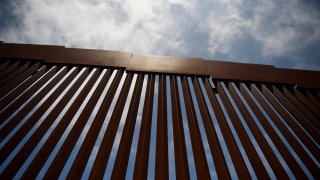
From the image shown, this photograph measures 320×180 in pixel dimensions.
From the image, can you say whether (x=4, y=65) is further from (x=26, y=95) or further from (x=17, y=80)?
(x=26, y=95)

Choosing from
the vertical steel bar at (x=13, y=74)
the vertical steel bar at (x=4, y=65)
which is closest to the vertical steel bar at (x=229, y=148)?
the vertical steel bar at (x=13, y=74)

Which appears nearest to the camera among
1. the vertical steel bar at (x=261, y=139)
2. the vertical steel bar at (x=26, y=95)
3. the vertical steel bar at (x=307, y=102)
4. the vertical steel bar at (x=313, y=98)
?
the vertical steel bar at (x=261, y=139)

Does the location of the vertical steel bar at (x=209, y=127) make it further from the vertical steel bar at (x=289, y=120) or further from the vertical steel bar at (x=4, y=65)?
the vertical steel bar at (x=4, y=65)

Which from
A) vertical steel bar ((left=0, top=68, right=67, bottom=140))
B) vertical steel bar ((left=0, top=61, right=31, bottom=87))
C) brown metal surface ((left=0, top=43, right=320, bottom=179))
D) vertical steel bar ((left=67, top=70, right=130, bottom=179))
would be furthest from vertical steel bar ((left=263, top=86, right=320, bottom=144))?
vertical steel bar ((left=0, top=61, right=31, bottom=87))

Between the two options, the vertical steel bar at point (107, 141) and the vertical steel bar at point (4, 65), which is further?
the vertical steel bar at point (4, 65)

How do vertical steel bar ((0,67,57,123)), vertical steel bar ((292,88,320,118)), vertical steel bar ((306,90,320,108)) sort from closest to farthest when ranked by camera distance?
vertical steel bar ((0,67,57,123))
vertical steel bar ((292,88,320,118))
vertical steel bar ((306,90,320,108))

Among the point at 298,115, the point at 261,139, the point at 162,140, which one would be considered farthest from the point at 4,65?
the point at 298,115

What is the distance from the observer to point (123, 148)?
0.99 meters

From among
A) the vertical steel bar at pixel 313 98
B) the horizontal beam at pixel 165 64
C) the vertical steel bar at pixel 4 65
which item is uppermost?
the horizontal beam at pixel 165 64

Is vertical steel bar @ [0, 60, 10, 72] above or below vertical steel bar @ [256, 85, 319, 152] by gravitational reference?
above

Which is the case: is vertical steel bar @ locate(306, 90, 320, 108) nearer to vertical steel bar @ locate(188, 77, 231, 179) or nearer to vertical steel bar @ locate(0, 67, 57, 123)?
vertical steel bar @ locate(188, 77, 231, 179)

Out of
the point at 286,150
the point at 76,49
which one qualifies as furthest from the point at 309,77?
the point at 76,49

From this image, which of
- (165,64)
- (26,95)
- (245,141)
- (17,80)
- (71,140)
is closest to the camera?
(71,140)

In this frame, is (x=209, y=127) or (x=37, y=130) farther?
(x=209, y=127)
